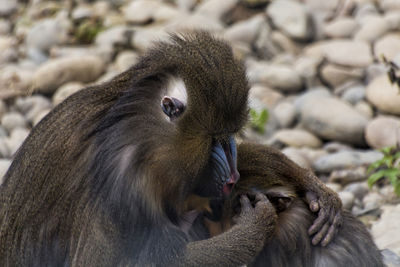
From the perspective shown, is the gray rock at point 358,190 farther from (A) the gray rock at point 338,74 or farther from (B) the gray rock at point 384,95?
(A) the gray rock at point 338,74

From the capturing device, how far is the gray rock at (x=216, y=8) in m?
9.92

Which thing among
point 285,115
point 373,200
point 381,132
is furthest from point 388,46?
point 373,200

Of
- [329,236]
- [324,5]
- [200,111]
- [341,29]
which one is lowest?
[324,5]

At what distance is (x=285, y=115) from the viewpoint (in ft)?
25.0

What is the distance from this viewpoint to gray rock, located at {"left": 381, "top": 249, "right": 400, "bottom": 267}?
169 inches

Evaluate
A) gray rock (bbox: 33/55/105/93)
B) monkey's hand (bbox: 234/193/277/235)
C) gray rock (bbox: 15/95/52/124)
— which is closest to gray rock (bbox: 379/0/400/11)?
gray rock (bbox: 33/55/105/93)

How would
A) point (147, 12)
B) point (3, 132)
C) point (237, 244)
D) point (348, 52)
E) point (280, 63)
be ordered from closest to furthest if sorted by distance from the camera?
1. point (237, 244)
2. point (3, 132)
3. point (348, 52)
4. point (280, 63)
5. point (147, 12)

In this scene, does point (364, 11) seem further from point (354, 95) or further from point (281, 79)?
point (354, 95)

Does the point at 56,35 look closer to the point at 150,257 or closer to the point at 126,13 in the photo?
the point at 126,13

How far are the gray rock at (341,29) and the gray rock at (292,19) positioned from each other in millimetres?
239

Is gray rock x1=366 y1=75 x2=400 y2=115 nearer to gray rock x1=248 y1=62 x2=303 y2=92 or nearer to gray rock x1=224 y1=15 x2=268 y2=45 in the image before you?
gray rock x1=248 y1=62 x2=303 y2=92

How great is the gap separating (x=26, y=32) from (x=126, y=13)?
1.37 meters

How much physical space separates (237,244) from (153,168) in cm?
54

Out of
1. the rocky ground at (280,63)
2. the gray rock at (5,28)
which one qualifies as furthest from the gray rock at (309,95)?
the gray rock at (5,28)
